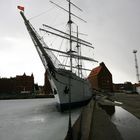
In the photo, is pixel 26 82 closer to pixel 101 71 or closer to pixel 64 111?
pixel 101 71

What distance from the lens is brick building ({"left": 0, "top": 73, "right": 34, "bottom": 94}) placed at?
109m

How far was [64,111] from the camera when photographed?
24.1 metres

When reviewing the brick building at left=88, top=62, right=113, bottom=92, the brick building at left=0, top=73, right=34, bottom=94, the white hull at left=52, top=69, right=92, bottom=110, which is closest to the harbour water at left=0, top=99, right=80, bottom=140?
the white hull at left=52, top=69, right=92, bottom=110

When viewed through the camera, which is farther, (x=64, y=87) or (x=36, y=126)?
(x=64, y=87)

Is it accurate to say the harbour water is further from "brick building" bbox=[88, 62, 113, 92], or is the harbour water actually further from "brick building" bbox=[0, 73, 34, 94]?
"brick building" bbox=[0, 73, 34, 94]

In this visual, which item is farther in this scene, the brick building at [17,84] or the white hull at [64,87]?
the brick building at [17,84]

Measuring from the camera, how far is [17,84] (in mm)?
115938

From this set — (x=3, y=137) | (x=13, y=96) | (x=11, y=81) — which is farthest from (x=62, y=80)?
(x=11, y=81)

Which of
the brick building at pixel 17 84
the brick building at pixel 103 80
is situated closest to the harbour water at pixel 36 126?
the brick building at pixel 103 80

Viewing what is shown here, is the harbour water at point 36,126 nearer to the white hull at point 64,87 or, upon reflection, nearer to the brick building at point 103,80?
the white hull at point 64,87

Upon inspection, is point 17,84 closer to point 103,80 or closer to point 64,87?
point 103,80

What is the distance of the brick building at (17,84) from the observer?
109188 millimetres

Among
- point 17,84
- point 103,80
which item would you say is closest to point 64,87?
point 103,80

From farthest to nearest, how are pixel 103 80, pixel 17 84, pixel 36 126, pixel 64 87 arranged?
pixel 17 84 → pixel 103 80 → pixel 64 87 → pixel 36 126
